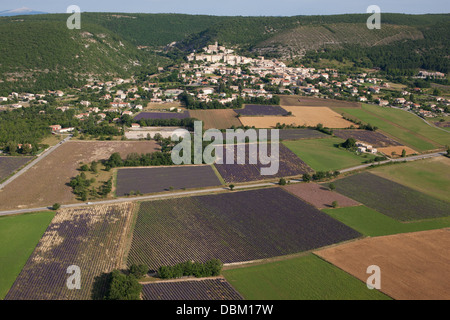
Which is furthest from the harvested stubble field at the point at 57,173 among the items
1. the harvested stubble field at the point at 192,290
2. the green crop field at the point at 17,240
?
the harvested stubble field at the point at 192,290

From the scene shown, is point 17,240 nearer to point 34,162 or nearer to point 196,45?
point 34,162

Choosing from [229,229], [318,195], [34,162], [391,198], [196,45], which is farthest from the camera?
[196,45]

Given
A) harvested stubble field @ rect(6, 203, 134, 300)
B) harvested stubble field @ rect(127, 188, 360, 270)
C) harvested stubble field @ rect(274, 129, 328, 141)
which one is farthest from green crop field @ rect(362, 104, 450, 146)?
harvested stubble field @ rect(6, 203, 134, 300)

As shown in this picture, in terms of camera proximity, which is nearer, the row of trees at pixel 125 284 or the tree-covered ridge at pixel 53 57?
the row of trees at pixel 125 284

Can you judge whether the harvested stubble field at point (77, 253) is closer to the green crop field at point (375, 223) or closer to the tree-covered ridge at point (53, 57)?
the green crop field at point (375, 223)

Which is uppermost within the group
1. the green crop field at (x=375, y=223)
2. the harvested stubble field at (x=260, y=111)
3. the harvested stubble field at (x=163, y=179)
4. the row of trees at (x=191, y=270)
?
the harvested stubble field at (x=260, y=111)

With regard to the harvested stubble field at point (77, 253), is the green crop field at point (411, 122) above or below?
above

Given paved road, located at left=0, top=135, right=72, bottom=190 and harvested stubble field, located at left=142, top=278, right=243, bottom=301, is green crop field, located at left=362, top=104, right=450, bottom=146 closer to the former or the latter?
harvested stubble field, located at left=142, top=278, right=243, bottom=301

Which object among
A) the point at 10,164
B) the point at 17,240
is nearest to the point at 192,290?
the point at 17,240
